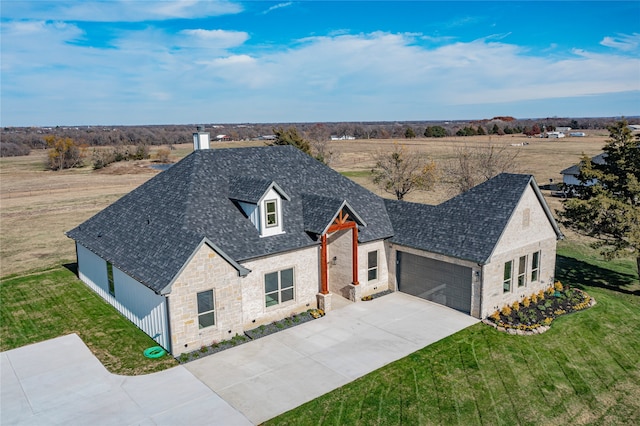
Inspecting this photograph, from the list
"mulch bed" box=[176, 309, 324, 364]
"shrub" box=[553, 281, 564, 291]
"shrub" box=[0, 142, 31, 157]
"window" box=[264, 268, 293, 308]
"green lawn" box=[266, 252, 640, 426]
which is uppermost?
"shrub" box=[0, 142, 31, 157]

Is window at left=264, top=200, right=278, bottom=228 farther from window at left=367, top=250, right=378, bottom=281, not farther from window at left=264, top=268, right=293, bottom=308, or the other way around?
window at left=367, top=250, right=378, bottom=281

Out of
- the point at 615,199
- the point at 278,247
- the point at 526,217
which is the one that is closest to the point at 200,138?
the point at 278,247

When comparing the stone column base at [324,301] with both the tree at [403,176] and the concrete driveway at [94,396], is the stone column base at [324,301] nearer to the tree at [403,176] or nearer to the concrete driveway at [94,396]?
the concrete driveway at [94,396]

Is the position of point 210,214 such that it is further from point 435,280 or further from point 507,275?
point 507,275

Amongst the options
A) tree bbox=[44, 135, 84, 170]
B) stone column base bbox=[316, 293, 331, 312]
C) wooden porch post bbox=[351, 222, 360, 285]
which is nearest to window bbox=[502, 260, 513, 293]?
wooden porch post bbox=[351, 222, 360, 285]

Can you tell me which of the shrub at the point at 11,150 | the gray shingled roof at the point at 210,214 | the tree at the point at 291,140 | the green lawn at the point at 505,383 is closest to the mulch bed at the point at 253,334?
the gray shingled roof at the point at 210,214

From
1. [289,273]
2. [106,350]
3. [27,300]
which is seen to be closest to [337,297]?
[289,273]
